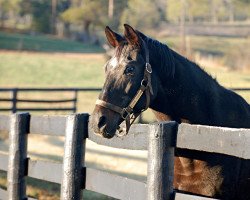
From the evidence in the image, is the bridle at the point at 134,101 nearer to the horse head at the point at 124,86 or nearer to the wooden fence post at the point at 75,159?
the horse head at the point at 124,86

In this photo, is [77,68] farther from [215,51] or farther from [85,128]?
[85,128]

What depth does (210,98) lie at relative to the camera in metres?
4.71

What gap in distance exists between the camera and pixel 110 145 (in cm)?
477

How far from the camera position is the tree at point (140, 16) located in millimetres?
53428

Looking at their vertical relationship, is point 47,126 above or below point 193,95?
below

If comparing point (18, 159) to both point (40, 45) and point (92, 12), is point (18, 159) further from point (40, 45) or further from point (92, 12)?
point (92, 12)

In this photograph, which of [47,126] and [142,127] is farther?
[47,126]

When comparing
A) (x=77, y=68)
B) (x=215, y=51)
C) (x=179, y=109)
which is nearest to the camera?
(x=179, y=109)

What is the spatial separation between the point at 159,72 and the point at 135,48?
28 cm

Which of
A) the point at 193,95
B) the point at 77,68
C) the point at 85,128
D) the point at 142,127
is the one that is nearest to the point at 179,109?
the point at 193,95

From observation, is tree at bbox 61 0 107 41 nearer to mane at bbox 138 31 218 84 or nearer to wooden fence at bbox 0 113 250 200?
wooden fence at bbox 0 113 250 200

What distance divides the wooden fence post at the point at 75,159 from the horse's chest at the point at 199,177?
33.2 inches

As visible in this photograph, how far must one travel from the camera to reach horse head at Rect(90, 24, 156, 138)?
427 centimetres

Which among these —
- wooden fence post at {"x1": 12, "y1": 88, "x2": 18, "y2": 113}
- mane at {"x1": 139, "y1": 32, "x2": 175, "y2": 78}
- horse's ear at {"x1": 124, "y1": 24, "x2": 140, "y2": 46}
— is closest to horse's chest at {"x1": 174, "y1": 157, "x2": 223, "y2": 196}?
mane at {"x1": 139, "y1": 32, "x2": 175, "y2": 78}
